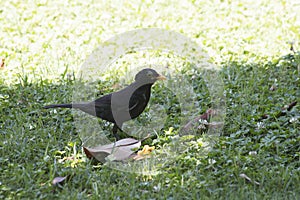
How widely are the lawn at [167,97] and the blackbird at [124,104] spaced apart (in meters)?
0.26

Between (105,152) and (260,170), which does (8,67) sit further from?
(260,170)

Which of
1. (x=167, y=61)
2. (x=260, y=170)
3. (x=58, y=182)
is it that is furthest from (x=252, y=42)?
(x=58, y=182)

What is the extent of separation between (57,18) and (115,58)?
1881mm

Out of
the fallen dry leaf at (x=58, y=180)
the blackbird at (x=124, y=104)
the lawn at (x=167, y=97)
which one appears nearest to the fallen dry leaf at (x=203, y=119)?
the lawn at (x=167, y=97)

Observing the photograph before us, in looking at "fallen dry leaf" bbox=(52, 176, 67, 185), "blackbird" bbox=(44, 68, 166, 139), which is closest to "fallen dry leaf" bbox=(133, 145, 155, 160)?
"blackbird" bbox=(44, 68, 166, 139)

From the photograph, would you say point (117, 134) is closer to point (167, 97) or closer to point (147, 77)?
point (147, 77)

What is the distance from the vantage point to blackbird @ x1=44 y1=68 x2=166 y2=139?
4840mm

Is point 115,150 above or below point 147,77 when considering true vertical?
below

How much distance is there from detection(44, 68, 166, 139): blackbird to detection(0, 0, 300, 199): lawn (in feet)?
0.86

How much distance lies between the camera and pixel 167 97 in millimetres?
5797

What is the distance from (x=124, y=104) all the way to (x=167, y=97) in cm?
104

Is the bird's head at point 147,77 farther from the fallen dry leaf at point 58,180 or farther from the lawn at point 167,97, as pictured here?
the fallen dry leaf at point 58,180

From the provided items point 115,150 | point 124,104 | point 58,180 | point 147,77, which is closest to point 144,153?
point 115,150

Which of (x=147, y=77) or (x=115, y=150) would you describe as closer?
(x=115, y=150)
